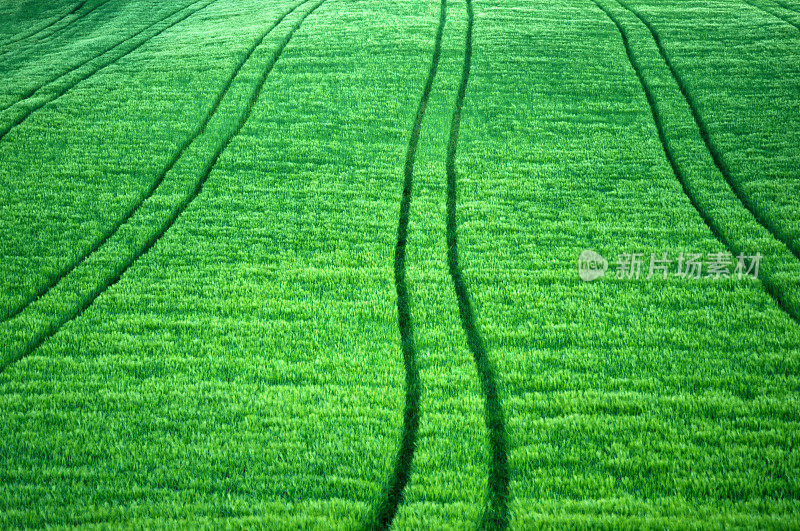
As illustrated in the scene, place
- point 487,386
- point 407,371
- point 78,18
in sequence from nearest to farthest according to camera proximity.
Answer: point 487,386 < point 407,371 < point 78,18

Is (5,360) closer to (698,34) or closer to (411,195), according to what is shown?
(411,195)

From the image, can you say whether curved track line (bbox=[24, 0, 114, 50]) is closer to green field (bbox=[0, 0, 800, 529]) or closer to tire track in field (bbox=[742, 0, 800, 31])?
green field (bbox=[0, 0, 800, 529])

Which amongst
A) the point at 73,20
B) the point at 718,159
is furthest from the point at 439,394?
the point at 73,20

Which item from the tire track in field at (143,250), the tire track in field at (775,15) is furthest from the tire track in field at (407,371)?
the tire track in field at (775,15)

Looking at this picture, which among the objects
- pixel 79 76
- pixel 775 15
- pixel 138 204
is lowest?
pixel 138 204

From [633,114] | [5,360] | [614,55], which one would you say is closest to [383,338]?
[5,360]

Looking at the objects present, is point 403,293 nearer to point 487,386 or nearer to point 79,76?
point 487,386
